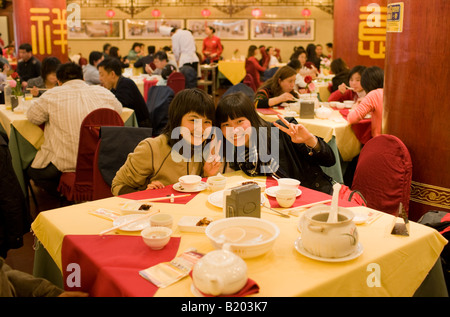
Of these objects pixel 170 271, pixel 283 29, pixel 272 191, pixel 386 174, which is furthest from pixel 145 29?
pixel 170 271

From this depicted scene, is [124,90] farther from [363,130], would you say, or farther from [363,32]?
[363,32]

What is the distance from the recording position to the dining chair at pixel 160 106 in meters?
4.86

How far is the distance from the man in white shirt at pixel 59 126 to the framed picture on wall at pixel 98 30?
13120mm

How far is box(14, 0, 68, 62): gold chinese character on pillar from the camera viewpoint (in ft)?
26.7

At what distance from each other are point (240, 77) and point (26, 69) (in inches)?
227

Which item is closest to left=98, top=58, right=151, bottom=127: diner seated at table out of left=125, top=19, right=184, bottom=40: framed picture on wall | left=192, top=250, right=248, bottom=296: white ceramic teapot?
left=192, top=250, right=248, bottom=296: white ceramic teapot

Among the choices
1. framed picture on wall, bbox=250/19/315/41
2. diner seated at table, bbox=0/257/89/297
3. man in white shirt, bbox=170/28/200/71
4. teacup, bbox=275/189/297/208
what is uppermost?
framed picture on wall, bbox=250/19/315/41

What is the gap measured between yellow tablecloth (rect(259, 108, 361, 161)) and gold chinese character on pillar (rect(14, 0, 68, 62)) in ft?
19.3

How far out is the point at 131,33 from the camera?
52.5 ft

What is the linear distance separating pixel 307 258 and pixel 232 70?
11.0 metres

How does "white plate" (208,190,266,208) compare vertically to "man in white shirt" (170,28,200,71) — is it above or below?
below

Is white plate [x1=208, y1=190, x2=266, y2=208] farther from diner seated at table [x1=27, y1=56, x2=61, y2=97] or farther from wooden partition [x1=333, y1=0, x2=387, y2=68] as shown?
wooden partition [x1=333, y1=0, x2=387, y2=68]

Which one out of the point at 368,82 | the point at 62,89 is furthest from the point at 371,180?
the point at 62,89
